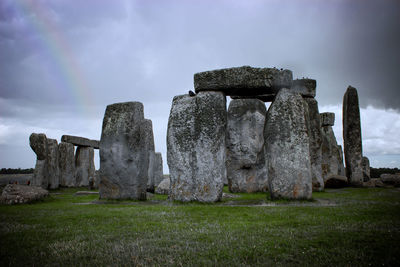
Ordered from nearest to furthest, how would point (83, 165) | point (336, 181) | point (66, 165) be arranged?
point (336, 181) < point (66, 165) < point (83, 165)

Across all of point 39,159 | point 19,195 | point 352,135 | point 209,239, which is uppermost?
point 352,135

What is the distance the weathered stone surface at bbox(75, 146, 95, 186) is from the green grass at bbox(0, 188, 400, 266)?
54.5 feet

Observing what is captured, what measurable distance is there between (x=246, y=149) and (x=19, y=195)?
8.90 metres

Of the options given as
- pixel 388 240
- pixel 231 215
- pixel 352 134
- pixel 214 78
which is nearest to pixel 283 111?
pixel 214 78

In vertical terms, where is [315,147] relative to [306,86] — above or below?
below

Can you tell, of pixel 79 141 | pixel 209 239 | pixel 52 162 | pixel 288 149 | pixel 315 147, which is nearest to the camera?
pixel 209 239

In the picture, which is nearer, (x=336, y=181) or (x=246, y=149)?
(x=246, y=149)

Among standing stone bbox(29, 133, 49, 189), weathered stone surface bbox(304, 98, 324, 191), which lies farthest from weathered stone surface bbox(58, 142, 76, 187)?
weathered stone surface bbox(304, 98, 324, 191)

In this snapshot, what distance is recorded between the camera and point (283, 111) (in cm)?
811

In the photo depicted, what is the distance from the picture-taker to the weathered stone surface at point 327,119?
1797 cm

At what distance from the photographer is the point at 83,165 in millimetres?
21734

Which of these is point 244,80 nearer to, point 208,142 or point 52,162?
point 208,142

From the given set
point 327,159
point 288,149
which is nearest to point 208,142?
point 288,149

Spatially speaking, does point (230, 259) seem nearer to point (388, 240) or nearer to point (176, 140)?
point (388, 240)
